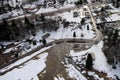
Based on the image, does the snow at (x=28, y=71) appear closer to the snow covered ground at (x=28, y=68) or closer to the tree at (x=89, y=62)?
the snow covered ground at (x=28, y=68)

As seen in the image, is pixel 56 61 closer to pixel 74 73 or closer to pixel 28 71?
pixel 74 73

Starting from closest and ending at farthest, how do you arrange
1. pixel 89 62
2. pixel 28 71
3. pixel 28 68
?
pixel 89 62 → pixel 28 71 → pixel 28 68

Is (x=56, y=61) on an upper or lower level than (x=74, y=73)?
upper

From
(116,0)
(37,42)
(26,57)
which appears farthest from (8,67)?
(116,0)

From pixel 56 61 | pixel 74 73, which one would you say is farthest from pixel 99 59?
pixel 56 61

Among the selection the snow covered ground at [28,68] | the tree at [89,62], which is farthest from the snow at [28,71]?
the tree at [89,62]

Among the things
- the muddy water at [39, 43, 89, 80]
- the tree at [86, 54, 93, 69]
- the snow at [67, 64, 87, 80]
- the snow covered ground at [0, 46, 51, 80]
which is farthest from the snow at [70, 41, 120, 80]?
the snow covered ground at [0, 46, 51, 80]

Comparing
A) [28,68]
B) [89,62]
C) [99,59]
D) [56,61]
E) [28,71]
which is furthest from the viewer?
[56,61]

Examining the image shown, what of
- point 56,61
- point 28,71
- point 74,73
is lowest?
point 74,73

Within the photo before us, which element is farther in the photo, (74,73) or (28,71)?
(28,71)
